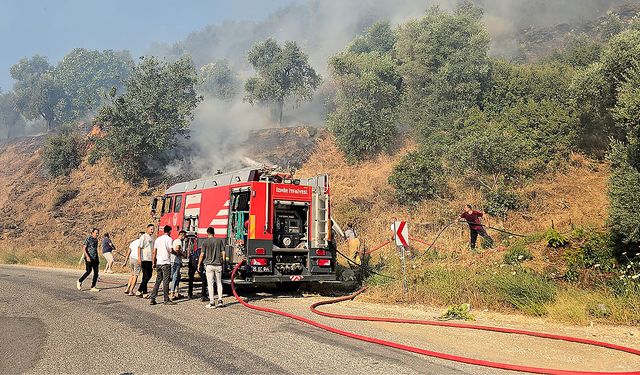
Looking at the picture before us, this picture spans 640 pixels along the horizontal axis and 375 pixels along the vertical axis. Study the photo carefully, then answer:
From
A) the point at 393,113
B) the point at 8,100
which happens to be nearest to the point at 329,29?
the point at 8,100

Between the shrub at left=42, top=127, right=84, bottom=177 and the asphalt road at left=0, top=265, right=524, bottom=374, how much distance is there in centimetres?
3446

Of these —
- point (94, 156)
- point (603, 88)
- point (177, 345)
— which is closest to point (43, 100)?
point (94, 156)

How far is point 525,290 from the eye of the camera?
9.89 metres

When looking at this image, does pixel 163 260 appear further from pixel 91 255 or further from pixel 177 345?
pixel 177 345

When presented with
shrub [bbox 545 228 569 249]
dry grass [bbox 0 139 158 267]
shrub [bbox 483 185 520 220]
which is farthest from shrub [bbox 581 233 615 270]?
dry grass [bbox 0 139 158 267]

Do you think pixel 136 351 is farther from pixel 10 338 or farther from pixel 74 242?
pixel 74 242

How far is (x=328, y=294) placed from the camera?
13250 millimetres

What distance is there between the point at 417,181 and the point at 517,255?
11.2m

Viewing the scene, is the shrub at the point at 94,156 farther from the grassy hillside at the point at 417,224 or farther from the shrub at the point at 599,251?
the shrub at the point at 599,251

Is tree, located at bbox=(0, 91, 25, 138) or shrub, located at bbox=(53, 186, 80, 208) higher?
tree, located at bbox=(0, 91, 25, 138)

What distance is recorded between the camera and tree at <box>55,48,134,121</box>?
285 ft

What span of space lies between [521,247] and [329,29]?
638ft

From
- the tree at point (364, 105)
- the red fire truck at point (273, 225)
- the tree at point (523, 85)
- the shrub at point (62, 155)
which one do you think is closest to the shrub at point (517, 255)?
the red fire truck at point (273, 225)

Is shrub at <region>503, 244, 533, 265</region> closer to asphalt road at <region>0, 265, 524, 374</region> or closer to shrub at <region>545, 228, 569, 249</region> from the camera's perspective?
shrub at <region>545, 228, 569, 249</region>
